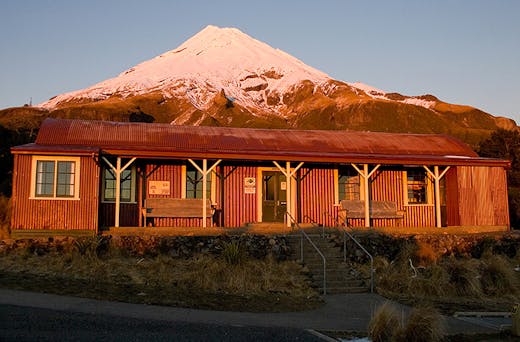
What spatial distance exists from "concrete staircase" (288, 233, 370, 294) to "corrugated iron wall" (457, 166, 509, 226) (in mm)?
6382

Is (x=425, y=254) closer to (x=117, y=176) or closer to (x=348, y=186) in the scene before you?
(x=348, y=186)

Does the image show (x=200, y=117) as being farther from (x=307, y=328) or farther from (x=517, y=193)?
(x=307, y=328)

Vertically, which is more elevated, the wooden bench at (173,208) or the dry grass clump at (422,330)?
the wooden bench at (173,208)

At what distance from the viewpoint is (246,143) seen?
2048cm

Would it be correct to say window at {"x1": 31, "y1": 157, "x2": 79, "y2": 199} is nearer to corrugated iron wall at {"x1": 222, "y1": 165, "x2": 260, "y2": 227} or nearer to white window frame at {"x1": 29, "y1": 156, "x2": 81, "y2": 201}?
white window frame at {"x1": 29, "y1": 156, "x2": 81, "y2": 201}

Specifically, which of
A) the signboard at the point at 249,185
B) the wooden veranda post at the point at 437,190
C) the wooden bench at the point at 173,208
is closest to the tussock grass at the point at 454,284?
the wooden veranda post at the point at 437,190

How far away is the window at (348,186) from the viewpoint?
20.6 meters

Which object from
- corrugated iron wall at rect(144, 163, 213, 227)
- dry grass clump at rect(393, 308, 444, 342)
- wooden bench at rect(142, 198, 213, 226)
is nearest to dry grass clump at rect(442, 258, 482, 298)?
dry grass clump at rect(393, 308, 444, 342)

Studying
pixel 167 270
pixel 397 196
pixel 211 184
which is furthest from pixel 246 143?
pixel 167 270

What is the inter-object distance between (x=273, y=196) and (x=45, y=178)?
799cm

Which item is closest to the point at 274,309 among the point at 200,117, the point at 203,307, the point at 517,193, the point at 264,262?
the point at 203,307

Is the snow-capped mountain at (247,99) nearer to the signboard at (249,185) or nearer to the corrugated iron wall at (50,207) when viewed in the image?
the signboard at (249,185)

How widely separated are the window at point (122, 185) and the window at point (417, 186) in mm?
10721

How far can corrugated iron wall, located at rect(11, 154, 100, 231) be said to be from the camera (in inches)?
633
